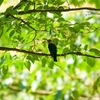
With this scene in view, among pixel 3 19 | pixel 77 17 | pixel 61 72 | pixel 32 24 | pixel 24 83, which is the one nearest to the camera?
pixel 3 19

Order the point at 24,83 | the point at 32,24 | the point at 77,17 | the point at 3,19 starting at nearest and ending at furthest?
the point at 3,19, the point at 32,24, the point at 24,83, the point at 77,17

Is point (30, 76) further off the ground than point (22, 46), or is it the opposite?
point (22, 46)

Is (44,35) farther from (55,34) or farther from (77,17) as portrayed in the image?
(77,17)

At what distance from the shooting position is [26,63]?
1.10m

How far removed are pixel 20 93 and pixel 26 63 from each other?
1421 millimetres

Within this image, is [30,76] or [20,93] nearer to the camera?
[30,76]

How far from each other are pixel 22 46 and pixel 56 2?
0.57ft

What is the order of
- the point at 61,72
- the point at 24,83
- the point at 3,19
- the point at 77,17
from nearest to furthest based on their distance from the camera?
the point at 3,19 < the point at 24,83 < the point at 61,72 < the point at 77,17

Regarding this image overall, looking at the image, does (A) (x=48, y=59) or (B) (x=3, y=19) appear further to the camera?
(A) (x=48, y=59)

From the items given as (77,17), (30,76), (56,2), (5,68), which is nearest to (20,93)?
(30,76)

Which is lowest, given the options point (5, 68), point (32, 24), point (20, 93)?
point (20, 93)

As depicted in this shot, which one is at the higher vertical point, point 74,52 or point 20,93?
point 74,52

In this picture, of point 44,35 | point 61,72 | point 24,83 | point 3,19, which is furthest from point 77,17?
point 3,19

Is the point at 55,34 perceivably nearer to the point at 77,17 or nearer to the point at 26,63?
the point at 26,63
